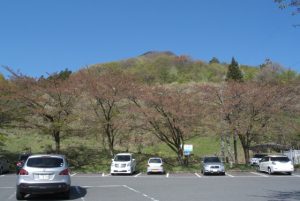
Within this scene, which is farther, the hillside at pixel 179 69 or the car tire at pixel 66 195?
the hillside at pixel 179 69

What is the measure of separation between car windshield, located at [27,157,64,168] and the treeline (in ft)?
69.8

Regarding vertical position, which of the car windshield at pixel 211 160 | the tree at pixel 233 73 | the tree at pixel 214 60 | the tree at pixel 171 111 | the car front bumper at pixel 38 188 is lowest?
the car front bumper at pixel 38 188

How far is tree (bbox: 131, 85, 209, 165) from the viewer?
A: 37.6 metres

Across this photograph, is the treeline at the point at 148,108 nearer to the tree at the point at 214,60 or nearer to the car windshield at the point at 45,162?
the car windshield at the point at 45,162

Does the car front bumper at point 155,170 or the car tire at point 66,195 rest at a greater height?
the car front bumper at point 155,170

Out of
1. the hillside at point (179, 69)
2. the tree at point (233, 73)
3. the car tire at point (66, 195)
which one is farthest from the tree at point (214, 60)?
the car tire at point (66, 195)

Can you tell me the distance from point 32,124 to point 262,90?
20836 mm

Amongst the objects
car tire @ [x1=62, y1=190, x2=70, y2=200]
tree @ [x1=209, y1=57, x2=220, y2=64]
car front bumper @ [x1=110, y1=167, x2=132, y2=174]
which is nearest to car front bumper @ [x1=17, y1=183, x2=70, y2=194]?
car tire @ [x1=62, y1=190, x2=70, y2=200]

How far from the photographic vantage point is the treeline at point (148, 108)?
3784 centimetres

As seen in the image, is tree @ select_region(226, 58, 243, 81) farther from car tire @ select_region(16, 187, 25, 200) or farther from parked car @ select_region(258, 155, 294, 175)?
car tire @ select_region(16, 187, 25, 200)

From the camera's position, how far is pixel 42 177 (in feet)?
50.8

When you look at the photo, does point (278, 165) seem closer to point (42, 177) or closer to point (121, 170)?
point (121, 170)

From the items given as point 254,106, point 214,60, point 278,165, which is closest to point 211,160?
point 278,165

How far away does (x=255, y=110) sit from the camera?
38281mm
